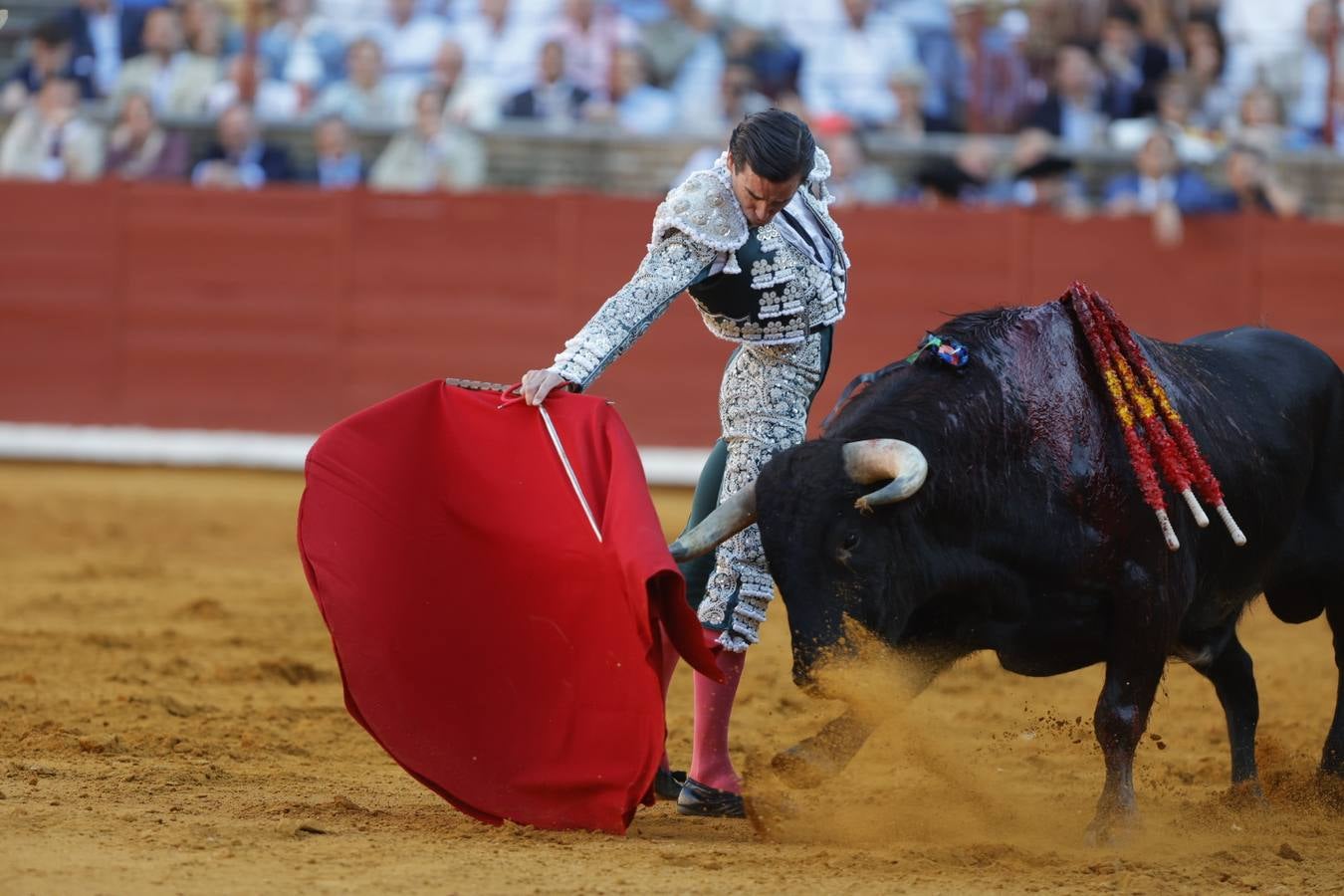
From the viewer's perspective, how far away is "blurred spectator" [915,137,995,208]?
29.8 ft

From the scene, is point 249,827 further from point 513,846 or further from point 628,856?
point 628,856

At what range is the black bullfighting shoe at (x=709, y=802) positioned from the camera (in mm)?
3457

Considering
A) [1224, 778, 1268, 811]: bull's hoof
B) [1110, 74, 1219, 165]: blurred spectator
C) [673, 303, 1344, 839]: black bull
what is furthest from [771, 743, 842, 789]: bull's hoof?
[1110, 74, 1219, 165]: blurred spectator

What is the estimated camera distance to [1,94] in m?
9.85

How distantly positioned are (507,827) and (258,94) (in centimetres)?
714

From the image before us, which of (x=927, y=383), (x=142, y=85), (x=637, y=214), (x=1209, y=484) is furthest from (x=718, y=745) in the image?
(x=142, y=85)

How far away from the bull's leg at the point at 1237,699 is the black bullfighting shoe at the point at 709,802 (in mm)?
1038

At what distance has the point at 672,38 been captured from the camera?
30.8ft

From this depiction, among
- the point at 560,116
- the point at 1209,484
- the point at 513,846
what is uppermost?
the point at 560,116

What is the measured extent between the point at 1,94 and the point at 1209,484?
8.18 meters

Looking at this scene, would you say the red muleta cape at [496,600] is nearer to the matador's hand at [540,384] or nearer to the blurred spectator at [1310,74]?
the matador's hand at [540,384]

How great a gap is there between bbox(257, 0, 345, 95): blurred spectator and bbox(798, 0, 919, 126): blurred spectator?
250cm

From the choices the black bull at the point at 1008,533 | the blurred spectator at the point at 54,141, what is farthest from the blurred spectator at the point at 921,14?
the black bull at the point at 1008,533

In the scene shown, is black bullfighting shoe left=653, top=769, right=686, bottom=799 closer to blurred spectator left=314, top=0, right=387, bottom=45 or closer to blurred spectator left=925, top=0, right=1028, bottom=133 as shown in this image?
Result: blurred spectator left=925, top=0, right=1028, bottom=133
